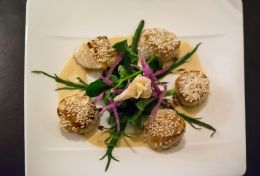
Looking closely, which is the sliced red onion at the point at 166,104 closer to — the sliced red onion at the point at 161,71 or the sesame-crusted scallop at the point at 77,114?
the sliced red onion at the point at 161,71

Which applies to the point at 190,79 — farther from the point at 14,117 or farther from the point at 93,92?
the point at 14,117

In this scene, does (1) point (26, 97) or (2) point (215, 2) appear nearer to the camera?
(1) point (26, 97)

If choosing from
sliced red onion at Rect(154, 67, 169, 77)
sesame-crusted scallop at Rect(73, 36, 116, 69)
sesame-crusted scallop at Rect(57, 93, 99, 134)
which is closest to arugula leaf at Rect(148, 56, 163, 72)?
sliced red onion at Rect(154, 67, 169, 77)

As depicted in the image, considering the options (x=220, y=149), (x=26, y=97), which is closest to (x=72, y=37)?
(x=26, y=97)

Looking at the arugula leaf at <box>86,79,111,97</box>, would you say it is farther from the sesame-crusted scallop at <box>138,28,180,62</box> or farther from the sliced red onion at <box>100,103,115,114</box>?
the sesame-crusted scallop at <box>138,28,180,62</box>

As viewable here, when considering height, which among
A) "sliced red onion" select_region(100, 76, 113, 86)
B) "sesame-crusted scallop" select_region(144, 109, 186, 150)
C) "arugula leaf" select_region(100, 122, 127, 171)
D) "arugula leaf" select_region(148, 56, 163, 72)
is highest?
"arugula leaf" select_region(148, 56, 163, 72)

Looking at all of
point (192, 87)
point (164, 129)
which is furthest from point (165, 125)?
point (192, 87)
